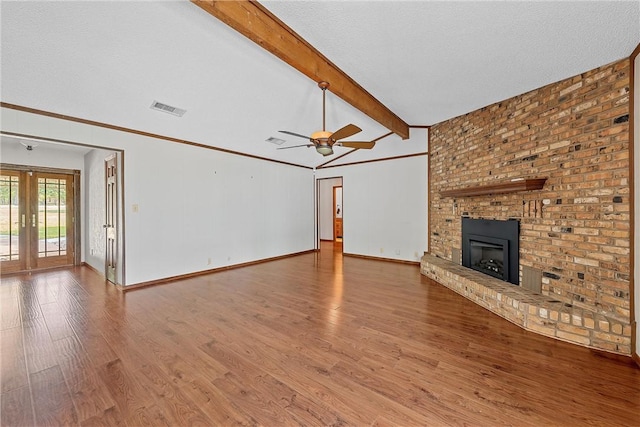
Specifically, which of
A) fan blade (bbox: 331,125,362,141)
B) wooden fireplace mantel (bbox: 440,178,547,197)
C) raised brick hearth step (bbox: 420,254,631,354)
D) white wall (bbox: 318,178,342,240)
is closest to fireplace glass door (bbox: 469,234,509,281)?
raised brick hearth step (bbox: 420,254,631,354)

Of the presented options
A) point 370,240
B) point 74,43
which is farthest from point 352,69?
point 370,240

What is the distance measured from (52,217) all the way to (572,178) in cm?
935

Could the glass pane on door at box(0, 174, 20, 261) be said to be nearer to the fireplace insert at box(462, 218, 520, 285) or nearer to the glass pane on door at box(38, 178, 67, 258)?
the glass pane on door at box(38, 178, 67, 258)

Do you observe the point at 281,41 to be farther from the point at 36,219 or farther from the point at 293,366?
the point at 36,219

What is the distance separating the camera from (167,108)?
3922mm

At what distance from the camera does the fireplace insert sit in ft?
11.8

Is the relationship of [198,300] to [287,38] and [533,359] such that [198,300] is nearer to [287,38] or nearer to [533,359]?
[287,38]

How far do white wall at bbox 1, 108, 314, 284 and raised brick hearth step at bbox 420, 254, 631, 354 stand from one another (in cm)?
456

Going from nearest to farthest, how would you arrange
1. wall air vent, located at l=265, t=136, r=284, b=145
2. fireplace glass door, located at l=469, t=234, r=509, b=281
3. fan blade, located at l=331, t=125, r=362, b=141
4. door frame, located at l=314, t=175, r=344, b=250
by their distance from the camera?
fan blade, located at l=331, t=125, r=362, b=141
fireplace glass door, located at l=469, t=234, r=509, b=281
wall air vent, located at l=265, t=136, r=284, b=145
door frame, located at l=314, t=175, r=344, b=250

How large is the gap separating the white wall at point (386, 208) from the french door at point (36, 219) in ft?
21.9

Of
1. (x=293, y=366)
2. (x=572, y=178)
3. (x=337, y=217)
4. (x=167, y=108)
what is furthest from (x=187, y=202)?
(x=337, y=217)

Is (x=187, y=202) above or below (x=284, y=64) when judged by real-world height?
below

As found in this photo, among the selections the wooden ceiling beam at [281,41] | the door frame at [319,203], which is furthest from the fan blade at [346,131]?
the door frame at [319,203]

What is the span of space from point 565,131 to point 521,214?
3.50 feet
